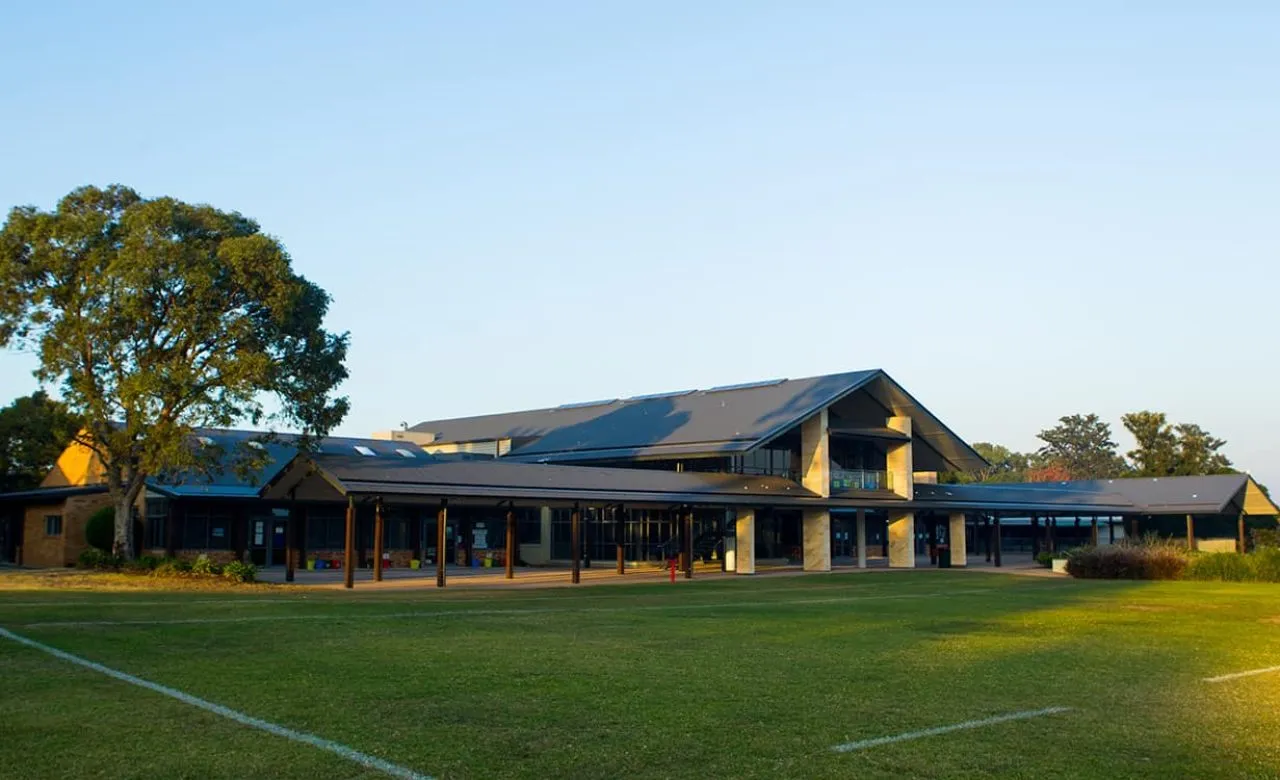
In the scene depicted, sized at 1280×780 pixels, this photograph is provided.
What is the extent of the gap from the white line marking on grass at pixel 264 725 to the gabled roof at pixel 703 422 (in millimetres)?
28649

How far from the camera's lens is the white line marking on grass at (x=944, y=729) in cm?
891

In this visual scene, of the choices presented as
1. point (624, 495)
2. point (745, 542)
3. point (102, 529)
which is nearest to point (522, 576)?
point (624, 495)

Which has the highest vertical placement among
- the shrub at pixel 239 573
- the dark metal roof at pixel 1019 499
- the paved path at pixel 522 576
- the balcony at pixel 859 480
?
the balcony at pixel 859 480

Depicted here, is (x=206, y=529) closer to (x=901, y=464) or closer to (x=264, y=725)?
(x=901, y=464)

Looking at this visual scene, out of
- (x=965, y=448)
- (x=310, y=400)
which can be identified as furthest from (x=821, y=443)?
(x=310, y=400)

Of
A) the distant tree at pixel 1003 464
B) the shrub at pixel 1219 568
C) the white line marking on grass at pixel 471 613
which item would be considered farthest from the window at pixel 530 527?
the distant tree at pixel 1003 464

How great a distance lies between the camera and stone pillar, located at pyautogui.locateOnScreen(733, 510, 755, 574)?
132 ft

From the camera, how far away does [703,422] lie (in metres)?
45.4

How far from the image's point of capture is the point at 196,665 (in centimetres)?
1316

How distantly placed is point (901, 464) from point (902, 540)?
3377 millimetres

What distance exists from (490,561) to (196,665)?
105 ft

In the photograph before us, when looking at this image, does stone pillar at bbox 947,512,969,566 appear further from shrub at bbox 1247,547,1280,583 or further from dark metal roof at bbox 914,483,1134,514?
shrub at bbox 1247,547,1280,583

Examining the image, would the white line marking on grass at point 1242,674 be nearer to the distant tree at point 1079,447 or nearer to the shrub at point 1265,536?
the shrub at point 1265,536

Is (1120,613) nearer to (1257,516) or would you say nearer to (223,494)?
(223,494)
